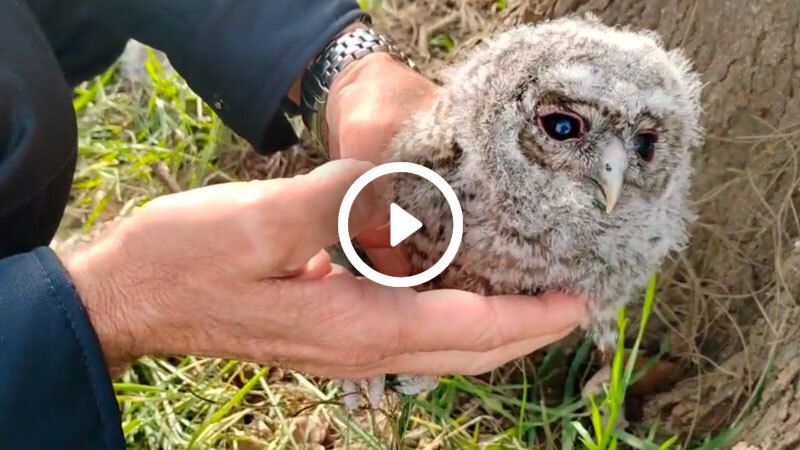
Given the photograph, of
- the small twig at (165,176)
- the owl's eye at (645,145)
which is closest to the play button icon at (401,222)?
the owl's eye at (645,145)

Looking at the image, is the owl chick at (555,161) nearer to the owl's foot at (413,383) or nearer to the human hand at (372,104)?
the human hand at (372,104)

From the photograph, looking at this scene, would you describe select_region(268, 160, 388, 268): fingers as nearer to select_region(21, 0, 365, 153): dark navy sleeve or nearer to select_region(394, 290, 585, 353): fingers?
select_region(394, 290, 585, 353): fingers

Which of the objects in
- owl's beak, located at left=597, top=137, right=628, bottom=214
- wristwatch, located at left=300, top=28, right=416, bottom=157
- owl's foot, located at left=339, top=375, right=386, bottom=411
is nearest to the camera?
owl's beak, located at left=597, top=137, right=628, bottom=214

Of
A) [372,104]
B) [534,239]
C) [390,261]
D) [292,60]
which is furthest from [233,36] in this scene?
[534,239]

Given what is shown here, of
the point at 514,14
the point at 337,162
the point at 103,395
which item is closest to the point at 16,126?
the point at 103,395

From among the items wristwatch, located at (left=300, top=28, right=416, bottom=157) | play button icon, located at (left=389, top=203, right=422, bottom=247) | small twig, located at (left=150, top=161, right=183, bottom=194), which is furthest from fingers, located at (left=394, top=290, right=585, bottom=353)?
small twig, located at (left=150, top=161, right=183, bottom=194)

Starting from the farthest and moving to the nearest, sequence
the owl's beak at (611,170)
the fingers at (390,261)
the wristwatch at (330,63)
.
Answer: the wristwatch at (330,63) → the fingers at (390,261) → the owl's beak at (611,170)
